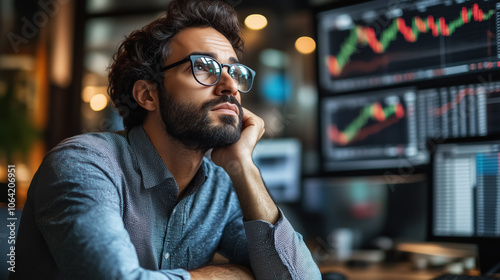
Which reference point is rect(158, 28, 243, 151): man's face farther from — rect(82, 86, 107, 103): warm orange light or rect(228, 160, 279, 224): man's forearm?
rect(82, 86, 107, 103): warm orange light

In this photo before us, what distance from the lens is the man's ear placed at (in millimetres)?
1232

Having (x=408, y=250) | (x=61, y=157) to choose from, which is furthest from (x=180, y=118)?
(x=408, y=250)

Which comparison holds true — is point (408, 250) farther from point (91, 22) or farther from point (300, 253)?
point (91, 22)

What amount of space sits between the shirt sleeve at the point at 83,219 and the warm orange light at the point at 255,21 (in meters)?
1.71

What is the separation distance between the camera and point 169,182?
3.67 ft

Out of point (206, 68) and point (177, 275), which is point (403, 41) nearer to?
point (206, 68)

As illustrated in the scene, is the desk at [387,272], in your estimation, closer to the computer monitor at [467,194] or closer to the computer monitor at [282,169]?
the computer monitor at [467,194]

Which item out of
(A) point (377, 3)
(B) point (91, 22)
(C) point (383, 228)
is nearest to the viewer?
(A) point (377, 3)

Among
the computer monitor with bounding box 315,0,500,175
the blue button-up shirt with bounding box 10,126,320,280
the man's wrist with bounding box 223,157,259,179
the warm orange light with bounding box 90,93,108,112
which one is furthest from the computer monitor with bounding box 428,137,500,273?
the warm orange light with bounding box 90,93,108,112

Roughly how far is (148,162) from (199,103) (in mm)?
209

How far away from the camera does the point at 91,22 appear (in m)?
2.57

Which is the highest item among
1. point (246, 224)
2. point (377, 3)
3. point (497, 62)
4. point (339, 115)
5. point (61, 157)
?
point (377, 3)

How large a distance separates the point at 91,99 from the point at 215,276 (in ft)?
6.23

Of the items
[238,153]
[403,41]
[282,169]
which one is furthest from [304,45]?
[238,153]
